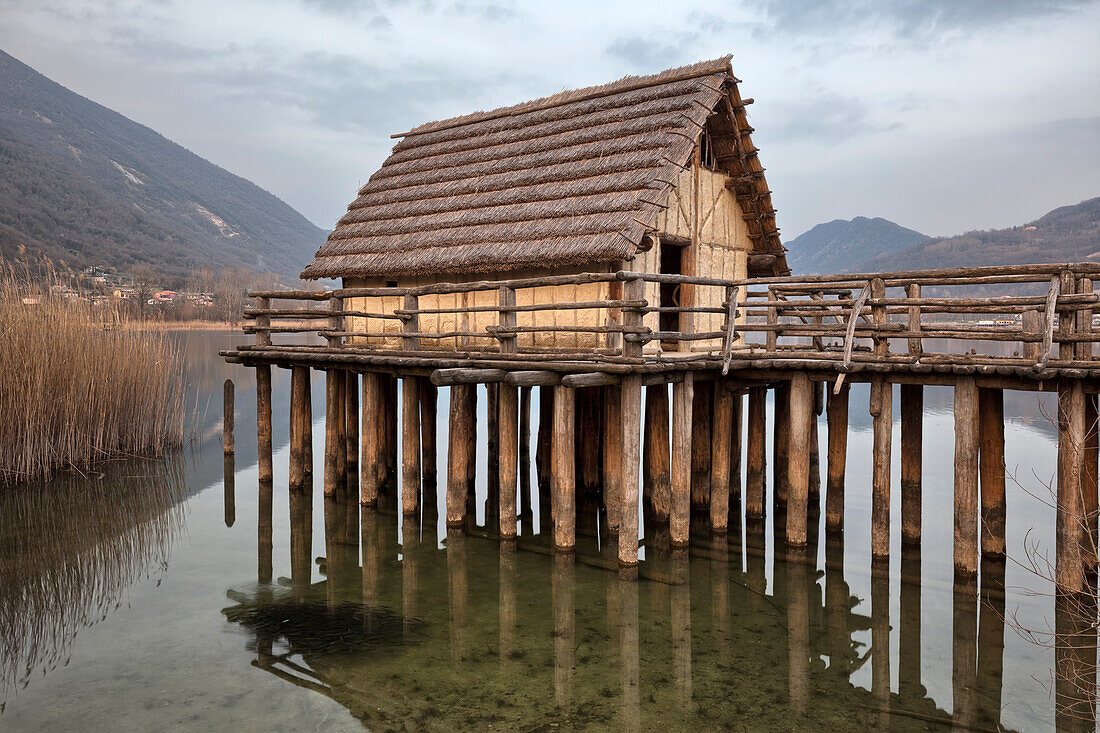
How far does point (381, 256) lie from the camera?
50.8 ft

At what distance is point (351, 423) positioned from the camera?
16406 mm

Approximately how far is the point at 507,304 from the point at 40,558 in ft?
25.2

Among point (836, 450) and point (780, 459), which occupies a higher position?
point (836, 450)

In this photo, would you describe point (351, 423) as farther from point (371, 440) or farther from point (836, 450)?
point (836, 450)

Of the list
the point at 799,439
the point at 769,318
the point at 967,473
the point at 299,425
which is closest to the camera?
the point at 967,473

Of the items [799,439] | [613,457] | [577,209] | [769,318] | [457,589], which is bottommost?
[457,589]

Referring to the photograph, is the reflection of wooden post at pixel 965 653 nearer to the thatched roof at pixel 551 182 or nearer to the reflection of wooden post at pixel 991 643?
the reflection of wooden post at pixel 991 643

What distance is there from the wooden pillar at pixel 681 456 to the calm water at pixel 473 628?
443 millimetres

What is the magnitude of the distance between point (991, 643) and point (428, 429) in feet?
32.8

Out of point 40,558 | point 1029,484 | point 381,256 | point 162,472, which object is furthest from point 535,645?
point 1029,484

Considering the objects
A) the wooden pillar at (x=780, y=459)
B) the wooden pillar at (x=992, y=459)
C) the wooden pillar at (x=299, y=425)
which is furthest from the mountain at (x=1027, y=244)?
the wooden pillar at (x=299, y=425)

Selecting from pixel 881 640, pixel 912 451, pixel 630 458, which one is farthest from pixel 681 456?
pixel 881 640

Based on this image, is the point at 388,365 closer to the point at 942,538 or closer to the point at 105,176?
the point at 942,538

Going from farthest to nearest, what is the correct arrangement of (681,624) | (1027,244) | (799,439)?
(1027,244)
(799,439)
(681,624)
